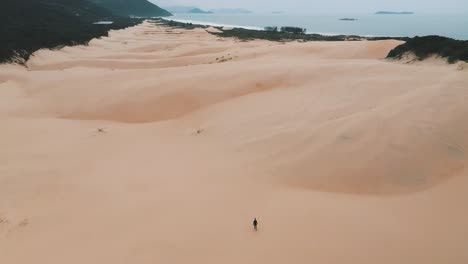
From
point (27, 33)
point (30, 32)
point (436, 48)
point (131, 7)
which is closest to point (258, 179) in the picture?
point (436, 48)

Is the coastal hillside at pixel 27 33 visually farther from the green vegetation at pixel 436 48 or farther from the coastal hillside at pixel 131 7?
the coastal hillside at pixel 131 7

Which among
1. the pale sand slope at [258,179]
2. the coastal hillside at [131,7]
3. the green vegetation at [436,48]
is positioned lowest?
the pale sand slope at [258,179]

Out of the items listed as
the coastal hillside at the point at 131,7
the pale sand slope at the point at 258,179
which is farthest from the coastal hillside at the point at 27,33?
the coastal hillside at the point at 131,7

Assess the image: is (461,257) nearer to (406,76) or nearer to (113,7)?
(406,76)

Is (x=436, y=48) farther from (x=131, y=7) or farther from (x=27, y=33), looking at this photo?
(x=131, y=7)

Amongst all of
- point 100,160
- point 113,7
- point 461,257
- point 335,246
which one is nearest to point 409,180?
point 461,257

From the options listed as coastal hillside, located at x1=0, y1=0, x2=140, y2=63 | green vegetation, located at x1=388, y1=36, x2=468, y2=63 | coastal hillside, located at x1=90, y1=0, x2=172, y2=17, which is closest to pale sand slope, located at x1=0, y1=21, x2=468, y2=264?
green vegetation, located at x1=388, y1=36, x2=468, y2=63
